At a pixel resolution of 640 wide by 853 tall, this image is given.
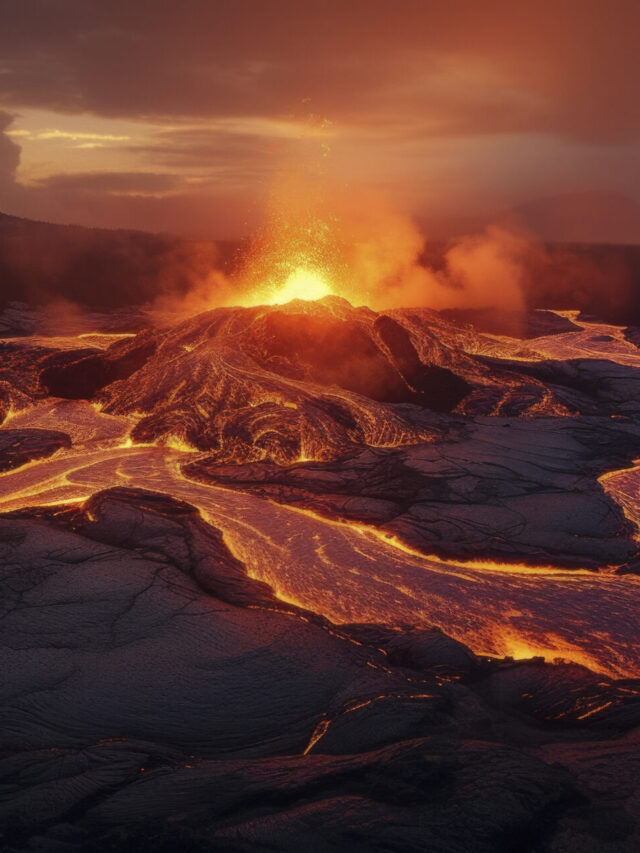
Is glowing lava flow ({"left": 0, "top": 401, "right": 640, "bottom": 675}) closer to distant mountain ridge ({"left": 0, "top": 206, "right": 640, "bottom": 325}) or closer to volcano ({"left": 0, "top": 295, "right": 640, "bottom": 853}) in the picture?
volcano ({"left": 0, "top": 295, "right": 640, "bottom": 853})

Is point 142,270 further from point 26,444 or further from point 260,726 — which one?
point 260,726

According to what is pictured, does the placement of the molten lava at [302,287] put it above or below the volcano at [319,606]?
above

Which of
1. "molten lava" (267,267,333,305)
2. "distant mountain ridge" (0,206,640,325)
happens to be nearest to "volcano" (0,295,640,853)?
"molten lava" (267,267,333,305)

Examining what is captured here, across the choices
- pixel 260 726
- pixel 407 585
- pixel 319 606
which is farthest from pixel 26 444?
pixel 260 726

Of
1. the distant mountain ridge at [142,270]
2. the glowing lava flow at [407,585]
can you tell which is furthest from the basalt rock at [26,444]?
the distant mountain ridge at [142,270]

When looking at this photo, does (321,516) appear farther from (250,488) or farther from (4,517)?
(4,517)

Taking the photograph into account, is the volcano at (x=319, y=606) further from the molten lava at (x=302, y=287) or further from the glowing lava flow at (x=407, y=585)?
the molten lava at (x=302, y=287)

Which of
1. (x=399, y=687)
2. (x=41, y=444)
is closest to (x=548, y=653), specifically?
(x=399, y=687)
